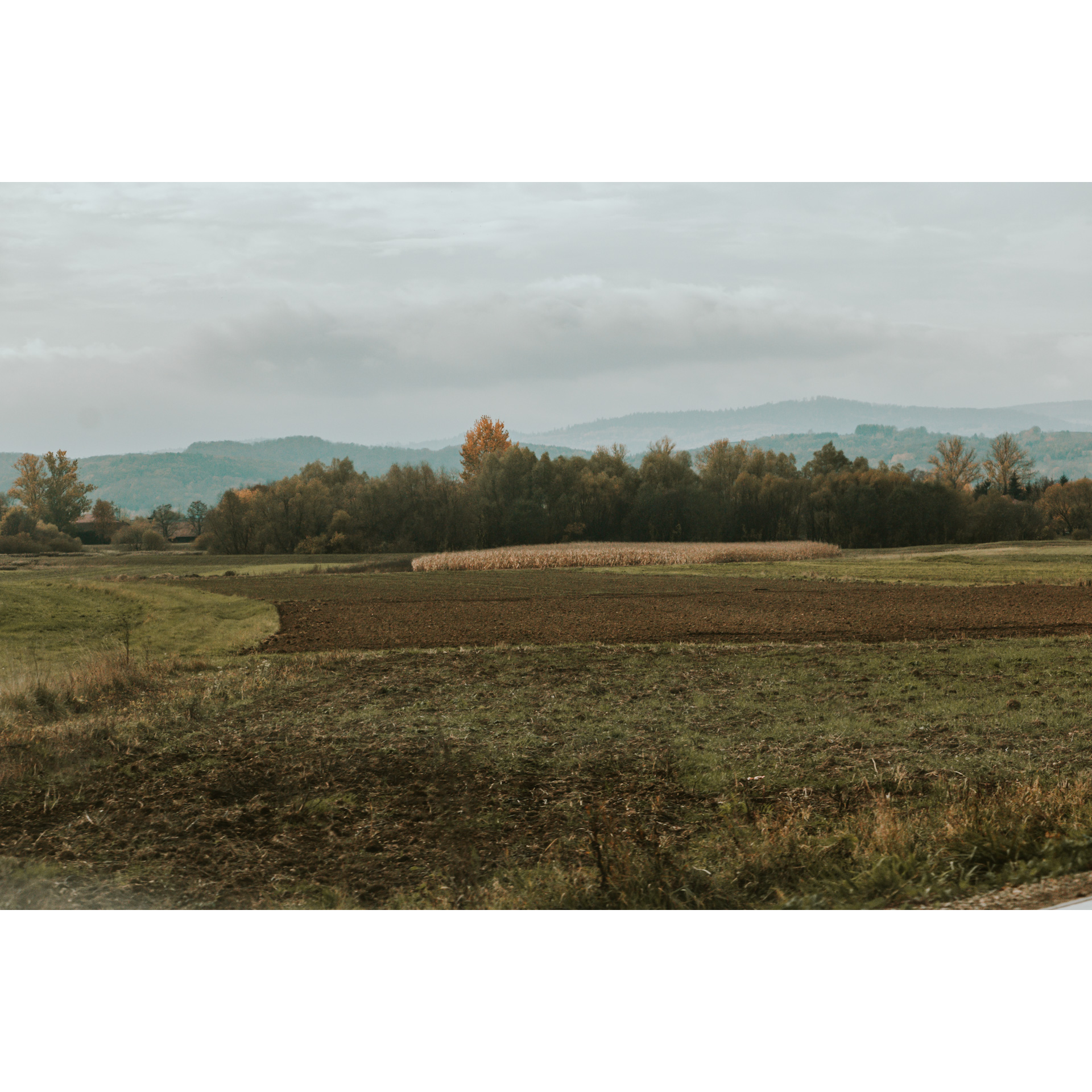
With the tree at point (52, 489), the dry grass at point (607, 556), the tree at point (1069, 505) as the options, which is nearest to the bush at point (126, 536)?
the tree at point (52, 489)

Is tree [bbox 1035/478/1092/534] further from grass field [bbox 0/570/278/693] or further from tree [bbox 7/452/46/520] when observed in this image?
tree [bbox 7/452/46/520]

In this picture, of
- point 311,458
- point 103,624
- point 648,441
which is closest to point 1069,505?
point 648,441

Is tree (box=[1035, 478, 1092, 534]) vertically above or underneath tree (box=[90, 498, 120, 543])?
underneath

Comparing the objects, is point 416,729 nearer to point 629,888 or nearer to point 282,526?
point 629,888

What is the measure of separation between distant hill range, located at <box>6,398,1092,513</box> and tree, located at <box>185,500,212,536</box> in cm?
63

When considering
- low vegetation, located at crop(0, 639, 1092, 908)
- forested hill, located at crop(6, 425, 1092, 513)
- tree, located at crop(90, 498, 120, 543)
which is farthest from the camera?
tree, located at crop(90, 498, 120, 543)

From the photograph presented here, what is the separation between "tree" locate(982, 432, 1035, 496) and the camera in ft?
144

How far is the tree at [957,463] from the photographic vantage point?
49281mm

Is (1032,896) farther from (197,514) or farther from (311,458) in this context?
(197,514)

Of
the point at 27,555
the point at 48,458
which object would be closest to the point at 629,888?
the point at 48,458

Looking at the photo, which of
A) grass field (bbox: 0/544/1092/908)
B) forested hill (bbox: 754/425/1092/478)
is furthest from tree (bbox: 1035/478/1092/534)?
grass field (bbox: 0/544/1092/908)

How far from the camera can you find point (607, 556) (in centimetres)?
3997

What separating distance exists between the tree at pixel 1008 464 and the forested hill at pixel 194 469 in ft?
109

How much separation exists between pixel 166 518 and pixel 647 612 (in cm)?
2138
